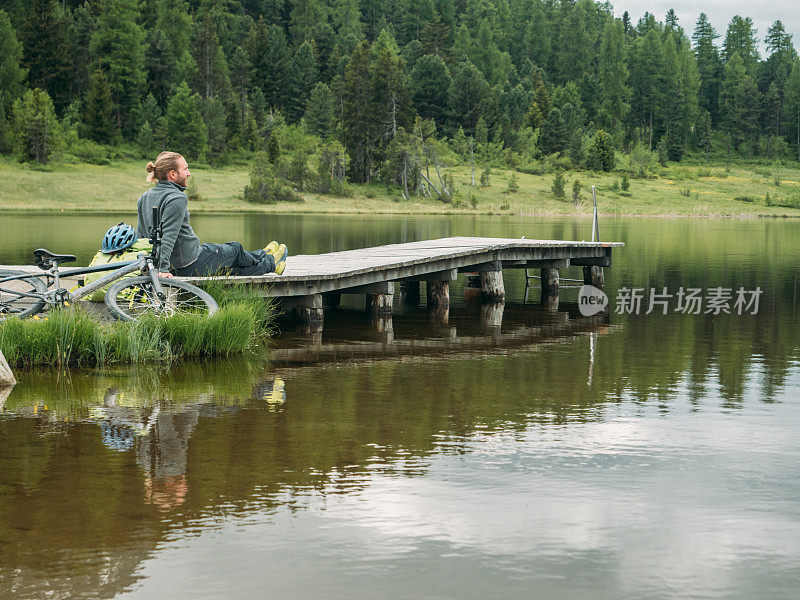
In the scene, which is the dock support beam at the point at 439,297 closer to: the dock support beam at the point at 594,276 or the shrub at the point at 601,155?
the dock support beam at the point at 594,276

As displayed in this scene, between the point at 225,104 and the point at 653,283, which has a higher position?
the point at 225,104

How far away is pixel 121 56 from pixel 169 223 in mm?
89813

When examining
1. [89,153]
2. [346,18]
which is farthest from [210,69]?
[346,18]

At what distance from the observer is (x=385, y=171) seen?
81.7 metres

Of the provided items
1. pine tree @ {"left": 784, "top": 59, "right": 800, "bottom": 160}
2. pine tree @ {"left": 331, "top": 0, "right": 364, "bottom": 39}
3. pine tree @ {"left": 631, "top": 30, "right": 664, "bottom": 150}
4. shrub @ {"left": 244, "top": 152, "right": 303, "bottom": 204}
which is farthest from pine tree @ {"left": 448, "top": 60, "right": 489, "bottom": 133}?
pine tree @ {"left": 784, "top": 59, "right": 800, "bottom": 160}

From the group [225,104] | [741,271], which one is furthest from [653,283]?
[225,104]

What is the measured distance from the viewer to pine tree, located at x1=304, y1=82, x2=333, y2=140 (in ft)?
322

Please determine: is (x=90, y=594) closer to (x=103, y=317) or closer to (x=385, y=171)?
(x=103, y=317)

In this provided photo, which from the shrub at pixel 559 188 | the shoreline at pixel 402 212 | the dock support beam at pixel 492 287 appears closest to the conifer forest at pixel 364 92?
Result: the shoreline at pixel 402 212

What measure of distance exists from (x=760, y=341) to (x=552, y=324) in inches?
138

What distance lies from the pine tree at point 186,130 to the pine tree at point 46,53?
14.1 m

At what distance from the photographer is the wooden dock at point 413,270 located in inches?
639

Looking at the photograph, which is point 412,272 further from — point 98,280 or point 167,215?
point 98,280

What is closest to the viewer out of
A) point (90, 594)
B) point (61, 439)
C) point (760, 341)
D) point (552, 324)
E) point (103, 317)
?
point (90, 594)
